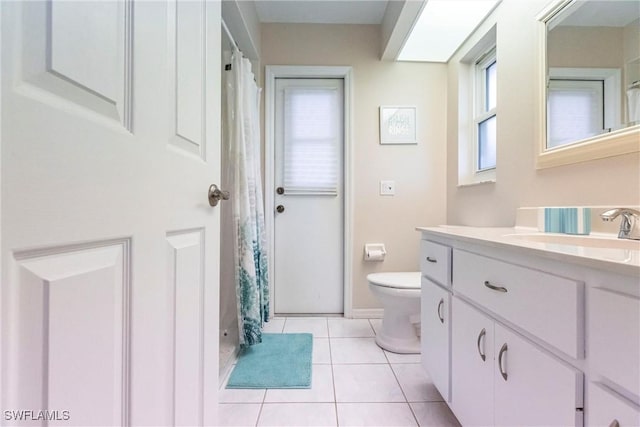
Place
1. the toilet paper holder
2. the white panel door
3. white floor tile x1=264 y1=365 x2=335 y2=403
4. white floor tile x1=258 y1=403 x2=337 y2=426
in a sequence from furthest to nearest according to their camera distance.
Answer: the toilet paper holder → white floor tile x1=264 y1=365 x2=335 y2=403 → white floor tile x1=258 y1=403 x2=337 y2=426 → the white panel door

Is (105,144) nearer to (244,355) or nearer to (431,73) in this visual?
(244,355)

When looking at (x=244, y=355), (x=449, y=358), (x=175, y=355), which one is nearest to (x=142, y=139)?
(x=175, y=355)

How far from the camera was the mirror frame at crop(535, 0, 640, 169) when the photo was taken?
0.90 meters

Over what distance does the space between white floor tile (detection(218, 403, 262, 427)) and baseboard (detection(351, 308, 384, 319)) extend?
3.72ft

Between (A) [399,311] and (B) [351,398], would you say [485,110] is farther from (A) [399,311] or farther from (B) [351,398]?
(B) [351,398]

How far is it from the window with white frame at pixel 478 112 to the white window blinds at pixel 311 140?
0.93m

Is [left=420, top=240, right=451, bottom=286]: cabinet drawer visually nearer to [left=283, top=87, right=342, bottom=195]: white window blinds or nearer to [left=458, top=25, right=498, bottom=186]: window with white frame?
[left=458, top=25, right=498, bottom=186]: window with white frame

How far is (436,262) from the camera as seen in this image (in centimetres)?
121

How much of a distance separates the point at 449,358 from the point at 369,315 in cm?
117

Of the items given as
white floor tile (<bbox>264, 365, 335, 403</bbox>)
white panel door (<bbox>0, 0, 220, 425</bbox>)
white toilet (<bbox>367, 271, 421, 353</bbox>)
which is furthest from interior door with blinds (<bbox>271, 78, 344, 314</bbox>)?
white panel door (<bbox>0, 0, 220, 425</bbox>)

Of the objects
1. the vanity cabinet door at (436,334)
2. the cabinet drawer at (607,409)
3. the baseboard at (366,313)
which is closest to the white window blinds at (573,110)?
the vanity cabinet door at (436,334)

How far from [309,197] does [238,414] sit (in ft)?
4.93

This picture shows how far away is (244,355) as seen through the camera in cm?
167

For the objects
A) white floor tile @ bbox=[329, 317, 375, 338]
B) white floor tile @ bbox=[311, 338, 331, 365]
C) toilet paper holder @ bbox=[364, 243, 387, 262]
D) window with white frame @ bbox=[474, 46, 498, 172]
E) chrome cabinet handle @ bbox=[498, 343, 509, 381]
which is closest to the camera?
chrome cabinet handle @ bbox=[498, 343, 509, 381]
